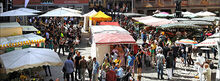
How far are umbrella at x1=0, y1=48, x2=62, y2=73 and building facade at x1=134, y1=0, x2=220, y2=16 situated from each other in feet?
131

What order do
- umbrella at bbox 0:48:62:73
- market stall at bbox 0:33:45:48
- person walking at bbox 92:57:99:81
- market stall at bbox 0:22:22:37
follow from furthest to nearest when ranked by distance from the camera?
1. market stall at bbox 0:22:22:37
2. market stall at bbox 0:33:45:48
3. person walking at bbox 92:57:99:81
4. umbrella at bbox 0:48:62:73

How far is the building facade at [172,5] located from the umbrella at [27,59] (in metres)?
39.9

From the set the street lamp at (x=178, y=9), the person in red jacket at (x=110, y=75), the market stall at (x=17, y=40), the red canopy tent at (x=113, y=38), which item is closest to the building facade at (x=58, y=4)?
the street lamp at (x=178, y=9)

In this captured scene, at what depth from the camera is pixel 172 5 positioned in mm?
48812

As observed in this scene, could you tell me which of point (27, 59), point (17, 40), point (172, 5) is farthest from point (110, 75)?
point (172, 5)

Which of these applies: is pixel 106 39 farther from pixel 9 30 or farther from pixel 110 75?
pixel 9 30

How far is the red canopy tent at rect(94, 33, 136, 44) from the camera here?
1458 centimetres

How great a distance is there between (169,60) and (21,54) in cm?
693

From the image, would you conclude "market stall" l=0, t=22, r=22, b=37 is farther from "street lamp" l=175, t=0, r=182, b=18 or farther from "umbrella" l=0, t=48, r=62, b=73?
"street lamp" l=175, t=0, r=182, b=18

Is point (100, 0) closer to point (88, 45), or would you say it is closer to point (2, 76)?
point (88, 45)

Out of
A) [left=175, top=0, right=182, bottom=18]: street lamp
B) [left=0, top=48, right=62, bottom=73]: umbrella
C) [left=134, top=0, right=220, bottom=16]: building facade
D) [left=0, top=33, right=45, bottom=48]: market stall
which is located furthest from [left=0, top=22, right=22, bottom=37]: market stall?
[left=134, top=0, right=220, bottom=16]: building facade

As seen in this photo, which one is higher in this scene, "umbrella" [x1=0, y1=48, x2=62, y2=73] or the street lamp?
the street lamp

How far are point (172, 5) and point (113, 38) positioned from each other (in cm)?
3603

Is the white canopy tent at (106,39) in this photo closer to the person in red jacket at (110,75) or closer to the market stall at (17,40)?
the market stall at (17,40)
